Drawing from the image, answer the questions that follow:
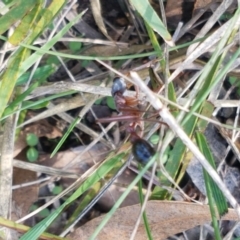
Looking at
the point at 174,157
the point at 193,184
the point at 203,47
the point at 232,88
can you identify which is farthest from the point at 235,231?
the point at 203,47

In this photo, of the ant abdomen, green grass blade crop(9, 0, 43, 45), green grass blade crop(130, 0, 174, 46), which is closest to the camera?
the ant abdomen

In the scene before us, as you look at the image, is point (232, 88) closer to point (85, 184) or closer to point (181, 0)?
point (181, 0)

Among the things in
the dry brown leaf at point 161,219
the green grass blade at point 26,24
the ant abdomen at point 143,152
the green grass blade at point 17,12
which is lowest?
the dry brown leaf at point 161,219

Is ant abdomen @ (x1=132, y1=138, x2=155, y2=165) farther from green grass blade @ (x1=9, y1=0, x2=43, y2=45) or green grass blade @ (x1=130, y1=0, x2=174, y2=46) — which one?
green grass blade @ (x1=9, y1=0, x2=43, y2=45)

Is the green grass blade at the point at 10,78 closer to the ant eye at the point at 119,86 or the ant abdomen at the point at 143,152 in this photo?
the ant eye at the point at 119,86

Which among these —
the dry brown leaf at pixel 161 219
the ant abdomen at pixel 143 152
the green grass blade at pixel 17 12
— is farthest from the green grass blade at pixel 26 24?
the dry brown leaf at pixel 161 219

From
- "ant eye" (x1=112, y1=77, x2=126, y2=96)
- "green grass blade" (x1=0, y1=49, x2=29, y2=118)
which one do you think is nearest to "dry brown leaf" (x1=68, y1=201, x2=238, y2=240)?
"ant eye" (x1=112, y1=77, x2=126, y2=96)
